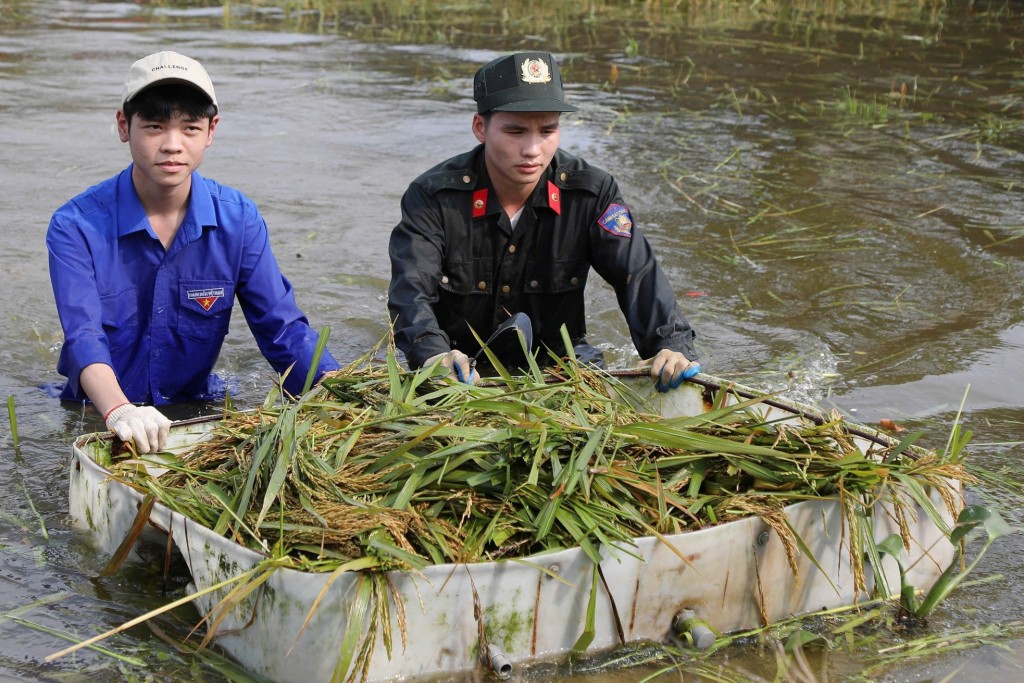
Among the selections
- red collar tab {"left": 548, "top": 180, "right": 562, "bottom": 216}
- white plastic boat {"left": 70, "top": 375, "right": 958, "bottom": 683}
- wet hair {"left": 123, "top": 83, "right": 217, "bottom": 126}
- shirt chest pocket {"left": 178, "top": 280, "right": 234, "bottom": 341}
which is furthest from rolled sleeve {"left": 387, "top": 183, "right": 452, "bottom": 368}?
white plastic boat {"left": 70, "top": 375, "right": 958, "bottom": 683}

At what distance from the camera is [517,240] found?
4570mm

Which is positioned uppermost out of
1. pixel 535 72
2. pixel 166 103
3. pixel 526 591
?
pixel 535 72

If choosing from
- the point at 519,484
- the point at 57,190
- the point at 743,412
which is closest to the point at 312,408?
the point at 519,484

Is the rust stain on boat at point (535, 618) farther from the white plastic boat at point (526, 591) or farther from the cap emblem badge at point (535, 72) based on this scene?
the cap emblem badge at point (535, 72)

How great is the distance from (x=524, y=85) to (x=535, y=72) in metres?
0.06

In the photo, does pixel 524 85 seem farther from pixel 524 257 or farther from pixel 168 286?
pixel 168 286

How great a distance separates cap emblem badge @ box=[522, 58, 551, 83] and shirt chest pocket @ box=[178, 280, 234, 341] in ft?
4.15

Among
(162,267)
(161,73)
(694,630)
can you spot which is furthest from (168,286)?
(694,630)

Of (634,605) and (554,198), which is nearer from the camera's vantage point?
(634,605)

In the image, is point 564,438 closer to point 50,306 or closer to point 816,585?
point 816,585

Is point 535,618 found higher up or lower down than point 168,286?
lower down

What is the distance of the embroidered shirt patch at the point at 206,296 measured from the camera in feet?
13.9

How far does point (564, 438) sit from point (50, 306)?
3500 mm

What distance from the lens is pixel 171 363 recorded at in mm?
4379
